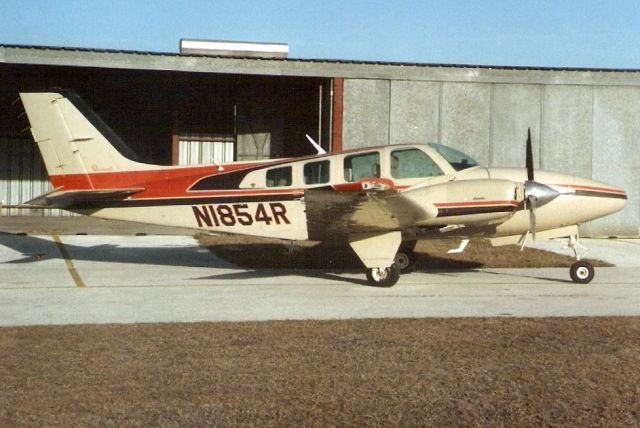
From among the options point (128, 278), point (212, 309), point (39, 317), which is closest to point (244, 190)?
point (128, 278)

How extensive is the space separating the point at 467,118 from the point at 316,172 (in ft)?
38.4

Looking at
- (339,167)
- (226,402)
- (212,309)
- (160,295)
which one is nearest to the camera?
(226,402)

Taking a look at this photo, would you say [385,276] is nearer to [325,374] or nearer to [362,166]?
[362,166]

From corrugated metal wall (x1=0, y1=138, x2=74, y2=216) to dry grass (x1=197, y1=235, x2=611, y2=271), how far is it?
1367cm

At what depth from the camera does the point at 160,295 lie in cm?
1242

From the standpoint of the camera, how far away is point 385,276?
1351 cm

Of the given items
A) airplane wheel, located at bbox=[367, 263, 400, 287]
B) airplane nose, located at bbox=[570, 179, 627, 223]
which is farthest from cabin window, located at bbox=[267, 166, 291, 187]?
airplane nose, located at bbox=[570, 179, 627, 223]

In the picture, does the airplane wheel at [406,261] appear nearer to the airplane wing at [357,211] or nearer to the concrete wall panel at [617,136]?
the airplane wing at [357,211]

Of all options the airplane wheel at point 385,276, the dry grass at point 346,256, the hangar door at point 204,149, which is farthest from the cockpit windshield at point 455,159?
the hangar door at point 204,149

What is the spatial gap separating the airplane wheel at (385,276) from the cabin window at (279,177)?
88.9 inches

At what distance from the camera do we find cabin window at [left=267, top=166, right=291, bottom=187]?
14164 mm

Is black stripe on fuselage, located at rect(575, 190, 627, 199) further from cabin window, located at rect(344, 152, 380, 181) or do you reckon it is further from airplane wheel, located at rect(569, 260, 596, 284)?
cabin window, located at rect(344, 152, 380, 181)

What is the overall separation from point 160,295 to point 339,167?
12.4 feet

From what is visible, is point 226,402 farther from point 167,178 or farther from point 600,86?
point 600,86
